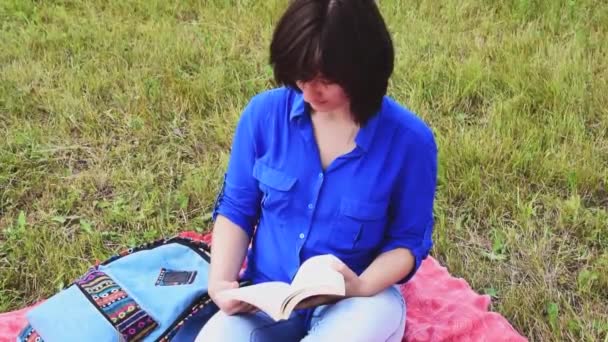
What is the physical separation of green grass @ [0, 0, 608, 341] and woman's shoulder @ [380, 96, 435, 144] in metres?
0.95

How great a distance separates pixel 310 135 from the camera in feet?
6.87

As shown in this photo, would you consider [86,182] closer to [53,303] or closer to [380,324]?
[53,303]

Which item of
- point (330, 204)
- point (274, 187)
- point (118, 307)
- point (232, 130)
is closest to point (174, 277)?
point (118, 307)

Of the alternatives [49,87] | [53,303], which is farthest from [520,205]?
[49,87]

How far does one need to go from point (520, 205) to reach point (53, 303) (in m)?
1.82

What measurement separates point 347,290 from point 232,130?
173 centimetres

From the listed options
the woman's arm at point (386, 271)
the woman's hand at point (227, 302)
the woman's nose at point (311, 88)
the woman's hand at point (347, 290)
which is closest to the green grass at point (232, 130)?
the woman's arm at point (386, 271)

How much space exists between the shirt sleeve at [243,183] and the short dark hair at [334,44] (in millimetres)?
337

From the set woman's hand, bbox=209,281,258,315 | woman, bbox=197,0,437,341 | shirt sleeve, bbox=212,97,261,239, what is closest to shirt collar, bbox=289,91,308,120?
woman, bbox=197,0,437,341

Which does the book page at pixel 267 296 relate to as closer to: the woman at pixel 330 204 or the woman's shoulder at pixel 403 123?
the woman at pixel 330 204

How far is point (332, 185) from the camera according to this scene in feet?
6.91

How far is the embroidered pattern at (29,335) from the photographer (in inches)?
91.7

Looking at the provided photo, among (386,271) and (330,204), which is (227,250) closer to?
(330,204)

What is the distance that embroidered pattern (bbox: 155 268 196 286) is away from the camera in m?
2.40
